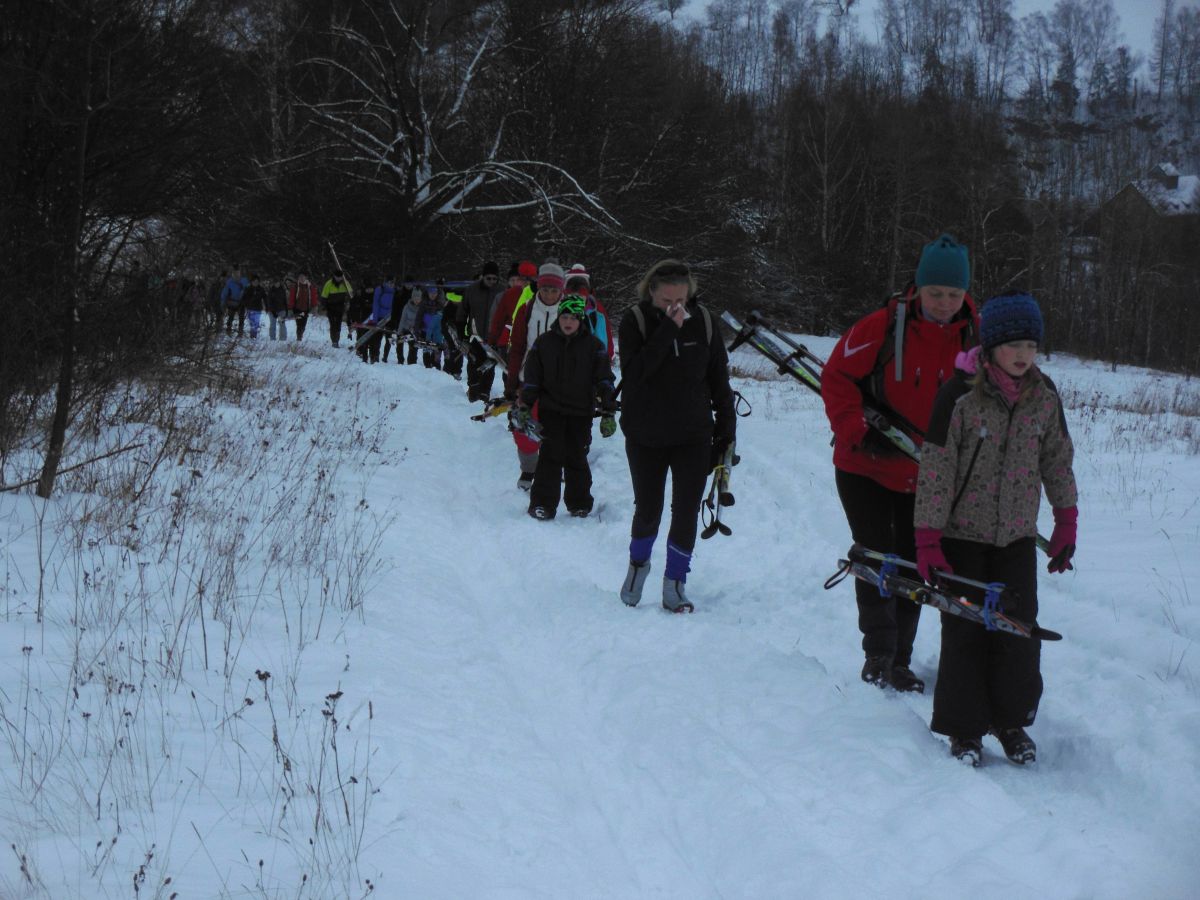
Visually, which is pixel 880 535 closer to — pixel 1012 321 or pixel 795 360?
pixel 1012 321

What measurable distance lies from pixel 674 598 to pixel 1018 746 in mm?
2390

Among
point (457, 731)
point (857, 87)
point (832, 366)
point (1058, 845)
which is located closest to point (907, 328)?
point (832, 366)

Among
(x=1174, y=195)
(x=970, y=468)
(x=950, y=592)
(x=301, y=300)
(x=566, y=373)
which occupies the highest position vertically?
(x=1174, y=195)

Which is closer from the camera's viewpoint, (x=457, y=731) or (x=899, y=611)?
(x=457, y=731)

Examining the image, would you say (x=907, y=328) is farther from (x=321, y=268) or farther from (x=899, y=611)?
(x=321, y=268)

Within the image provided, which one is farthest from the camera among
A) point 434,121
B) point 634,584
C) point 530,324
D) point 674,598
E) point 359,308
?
point 434,121

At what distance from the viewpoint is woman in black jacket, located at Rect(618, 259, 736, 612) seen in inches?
218

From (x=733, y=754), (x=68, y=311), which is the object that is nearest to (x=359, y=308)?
(x=68, y=311)

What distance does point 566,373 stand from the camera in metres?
8.34

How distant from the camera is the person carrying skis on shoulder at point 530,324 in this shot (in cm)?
892

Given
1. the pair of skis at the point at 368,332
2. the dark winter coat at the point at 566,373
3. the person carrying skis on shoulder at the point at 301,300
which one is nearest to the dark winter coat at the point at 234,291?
the person carrying skis on shoulder at the point at 301,300

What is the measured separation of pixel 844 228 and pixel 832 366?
4082cm

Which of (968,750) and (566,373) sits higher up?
(566,373)

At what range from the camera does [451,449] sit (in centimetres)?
1149
